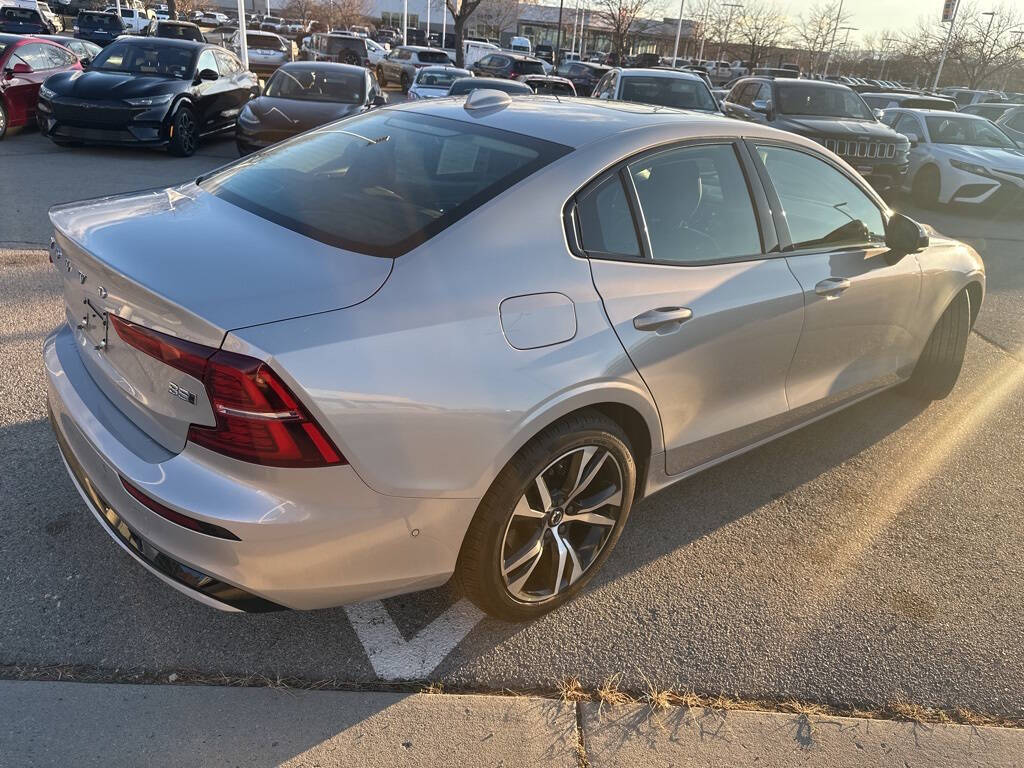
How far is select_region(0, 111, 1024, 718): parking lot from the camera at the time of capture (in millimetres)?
2498

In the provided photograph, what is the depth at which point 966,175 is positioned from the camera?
11.4 m

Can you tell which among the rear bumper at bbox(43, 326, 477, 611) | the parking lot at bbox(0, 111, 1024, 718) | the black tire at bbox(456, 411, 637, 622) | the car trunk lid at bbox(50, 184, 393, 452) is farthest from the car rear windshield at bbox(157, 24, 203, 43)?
the black tire at bbox(456, 411, 637, 622)

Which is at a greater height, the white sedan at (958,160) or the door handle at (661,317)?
the door handle at (661,317)

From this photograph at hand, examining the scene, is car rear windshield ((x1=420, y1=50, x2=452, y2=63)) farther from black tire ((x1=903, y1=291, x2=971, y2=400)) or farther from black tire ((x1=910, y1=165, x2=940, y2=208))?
black tire ((x1=903, y1=291, x2=971, y2=400))

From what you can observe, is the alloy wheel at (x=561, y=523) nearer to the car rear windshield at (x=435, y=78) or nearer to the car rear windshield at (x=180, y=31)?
the car rear windshield at (x=435, y=78)

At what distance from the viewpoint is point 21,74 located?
36.6 ft

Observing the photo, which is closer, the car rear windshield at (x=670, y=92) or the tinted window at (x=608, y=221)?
the tinted window at (x=608, y=221)

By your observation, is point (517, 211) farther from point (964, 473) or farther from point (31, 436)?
point (964, 473)

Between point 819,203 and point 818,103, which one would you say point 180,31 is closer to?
point 818,103

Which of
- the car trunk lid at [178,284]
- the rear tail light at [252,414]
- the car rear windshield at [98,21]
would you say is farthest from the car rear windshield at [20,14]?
the rear tail light at [252,414]

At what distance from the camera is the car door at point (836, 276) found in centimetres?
330

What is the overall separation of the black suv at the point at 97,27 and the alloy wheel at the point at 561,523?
104ft

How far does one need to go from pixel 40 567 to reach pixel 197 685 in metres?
0.88

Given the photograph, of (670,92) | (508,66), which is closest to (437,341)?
(670,92)
